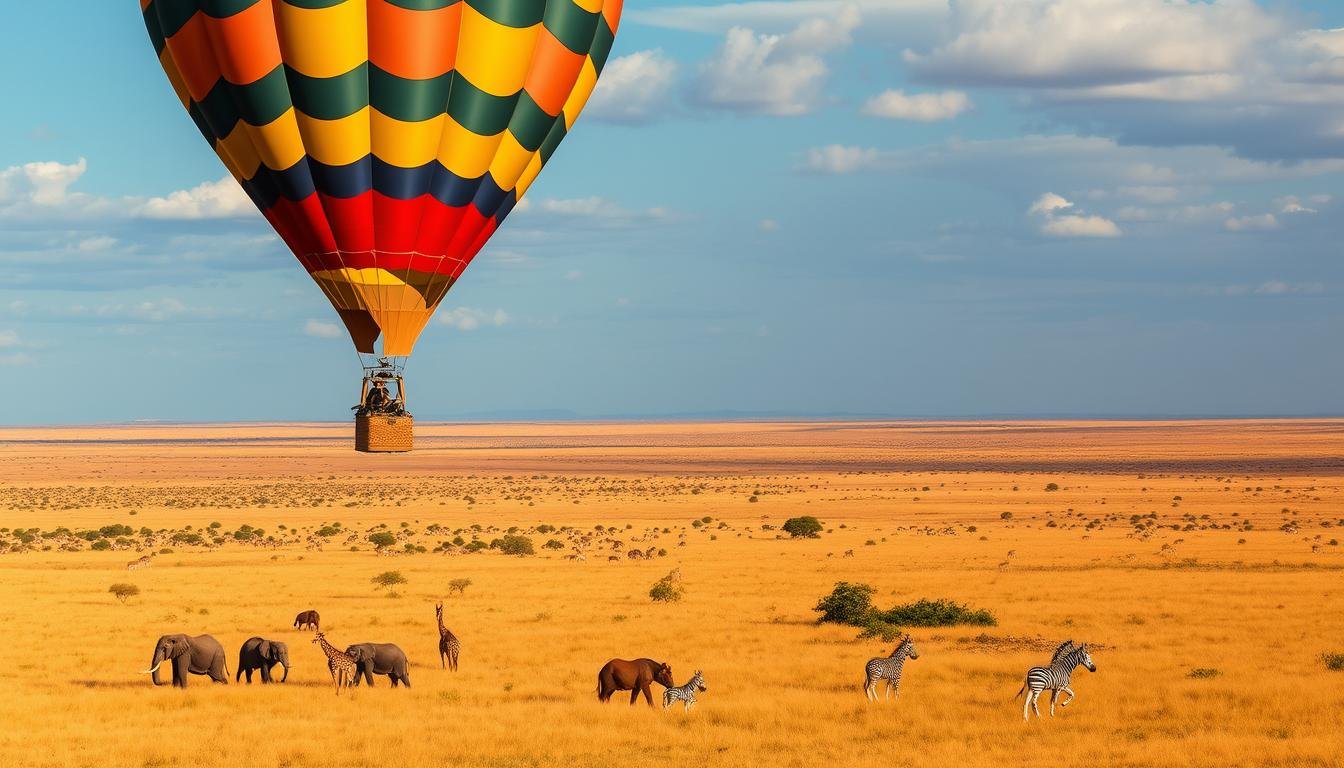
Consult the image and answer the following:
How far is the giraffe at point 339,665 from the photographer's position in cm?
2327

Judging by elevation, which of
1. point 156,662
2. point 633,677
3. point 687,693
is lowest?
point 156,662

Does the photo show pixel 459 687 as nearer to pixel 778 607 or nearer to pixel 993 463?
pixel 778 607

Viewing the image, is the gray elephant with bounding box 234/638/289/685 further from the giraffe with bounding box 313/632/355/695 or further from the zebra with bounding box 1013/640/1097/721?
the zebra with bounding box 1013/640/1097/721

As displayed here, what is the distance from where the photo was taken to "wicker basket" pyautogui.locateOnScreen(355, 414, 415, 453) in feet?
70.9

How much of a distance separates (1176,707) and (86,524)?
187 ft

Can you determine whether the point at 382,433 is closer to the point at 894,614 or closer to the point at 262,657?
the point at 262,657

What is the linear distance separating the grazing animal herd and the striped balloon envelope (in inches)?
181

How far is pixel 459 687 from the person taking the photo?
24484 millimetres

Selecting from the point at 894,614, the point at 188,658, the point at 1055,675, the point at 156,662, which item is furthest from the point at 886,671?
the point at 156,662

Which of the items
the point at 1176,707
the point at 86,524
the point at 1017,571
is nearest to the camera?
the point at 1176,707

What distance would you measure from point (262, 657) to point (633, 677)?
607cm

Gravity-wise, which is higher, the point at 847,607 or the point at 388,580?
the point at 847,607

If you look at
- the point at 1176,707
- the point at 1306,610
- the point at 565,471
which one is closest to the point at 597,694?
the point at 1176,707

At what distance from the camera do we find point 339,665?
926 inches
